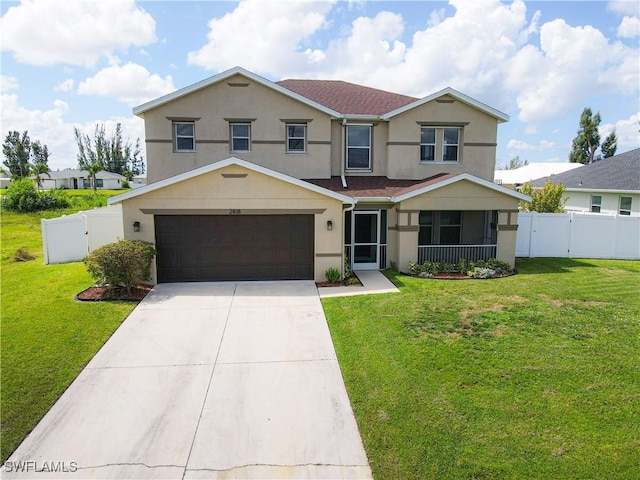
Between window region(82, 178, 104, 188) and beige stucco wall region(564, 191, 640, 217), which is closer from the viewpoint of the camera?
beige stucco wall region(564, 191, 640, 217)

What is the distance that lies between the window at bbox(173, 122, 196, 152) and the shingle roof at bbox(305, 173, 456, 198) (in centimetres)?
459

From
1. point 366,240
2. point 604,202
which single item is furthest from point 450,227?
point 604,202

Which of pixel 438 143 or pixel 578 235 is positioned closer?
pixel 438 143

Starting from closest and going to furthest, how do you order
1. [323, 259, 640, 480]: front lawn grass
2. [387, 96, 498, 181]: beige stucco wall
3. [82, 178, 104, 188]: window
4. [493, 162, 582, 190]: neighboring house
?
1. [323, 259, 640, 480]: front lawn grass
2. [387, 96, 498, 181]: beige stucco wall
3. [493, 162, 582, 190]: neighboring house
4. [82, 178, 104, 188]: window

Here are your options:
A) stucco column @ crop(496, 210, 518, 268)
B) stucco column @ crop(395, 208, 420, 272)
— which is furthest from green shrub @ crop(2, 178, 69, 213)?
stucco column @ crop(496, 210, 518, 268)

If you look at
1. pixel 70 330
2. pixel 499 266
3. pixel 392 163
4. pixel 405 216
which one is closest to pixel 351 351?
pixel 70 330

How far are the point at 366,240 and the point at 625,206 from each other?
46.4 feet

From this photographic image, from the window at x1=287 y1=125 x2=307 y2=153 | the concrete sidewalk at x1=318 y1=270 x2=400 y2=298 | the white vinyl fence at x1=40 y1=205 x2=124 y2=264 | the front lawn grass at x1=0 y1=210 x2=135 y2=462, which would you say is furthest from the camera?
the window at x1=287 y1=125 x2=307 y2=153

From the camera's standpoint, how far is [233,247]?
1391 centimetres

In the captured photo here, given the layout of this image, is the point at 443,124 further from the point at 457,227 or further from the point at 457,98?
the point at 457,227

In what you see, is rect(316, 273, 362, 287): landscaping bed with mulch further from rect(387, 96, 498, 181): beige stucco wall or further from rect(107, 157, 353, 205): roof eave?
rect(387, 96, 498, 181): beige stucco wall

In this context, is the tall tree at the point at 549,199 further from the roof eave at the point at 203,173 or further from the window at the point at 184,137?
the window at the point at 184,137

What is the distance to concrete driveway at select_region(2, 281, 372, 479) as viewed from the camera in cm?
536

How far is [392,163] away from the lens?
1697 cm
